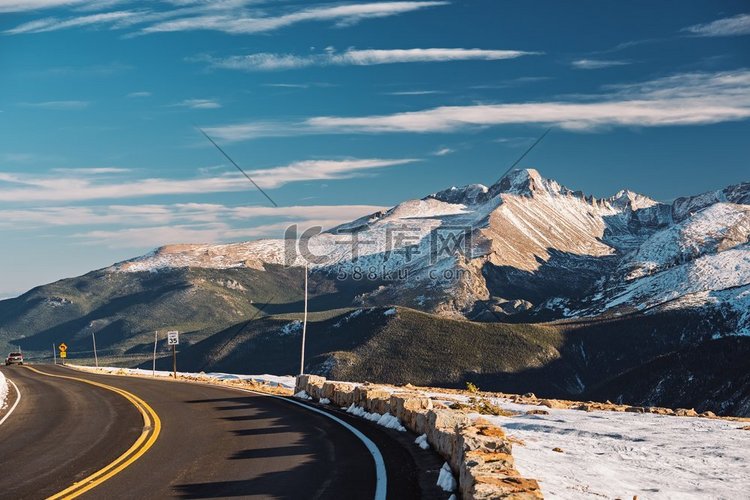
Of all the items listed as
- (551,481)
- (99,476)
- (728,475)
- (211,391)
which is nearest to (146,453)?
(99,476)

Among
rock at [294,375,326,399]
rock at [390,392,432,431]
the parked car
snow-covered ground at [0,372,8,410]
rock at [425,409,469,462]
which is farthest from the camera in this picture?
the parked car

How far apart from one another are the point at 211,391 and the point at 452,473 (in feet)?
81.4

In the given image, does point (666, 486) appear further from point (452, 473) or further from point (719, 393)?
point (719, 393)

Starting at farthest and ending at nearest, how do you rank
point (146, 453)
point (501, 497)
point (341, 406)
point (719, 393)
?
1. point (719, 393)
2. point (341, 406)
3. point (146, 453)
4. point (501, 497)

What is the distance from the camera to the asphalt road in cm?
1387

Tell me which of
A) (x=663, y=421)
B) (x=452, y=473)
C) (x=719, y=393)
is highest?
(x=452, y=473)

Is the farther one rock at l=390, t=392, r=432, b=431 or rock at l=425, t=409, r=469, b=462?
rock at l=390, t=392, r=432, b=431

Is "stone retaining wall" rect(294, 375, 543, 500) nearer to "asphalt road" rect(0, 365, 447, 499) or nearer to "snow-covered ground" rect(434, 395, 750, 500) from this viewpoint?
"asphalt road" rect(0, 365, 447, 499)

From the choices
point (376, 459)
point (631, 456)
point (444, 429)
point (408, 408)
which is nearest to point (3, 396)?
point (408, 408)

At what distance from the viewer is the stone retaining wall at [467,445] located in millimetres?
11102

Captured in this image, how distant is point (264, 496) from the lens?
1321 cm

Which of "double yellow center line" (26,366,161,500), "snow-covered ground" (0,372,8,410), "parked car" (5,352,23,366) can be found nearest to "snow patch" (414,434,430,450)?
"double yellow center line" (26,366,161,500)

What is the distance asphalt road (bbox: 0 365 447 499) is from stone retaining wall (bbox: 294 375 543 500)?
0.60 m

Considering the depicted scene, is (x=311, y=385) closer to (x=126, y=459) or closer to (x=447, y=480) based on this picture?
(x=126, y=459)
